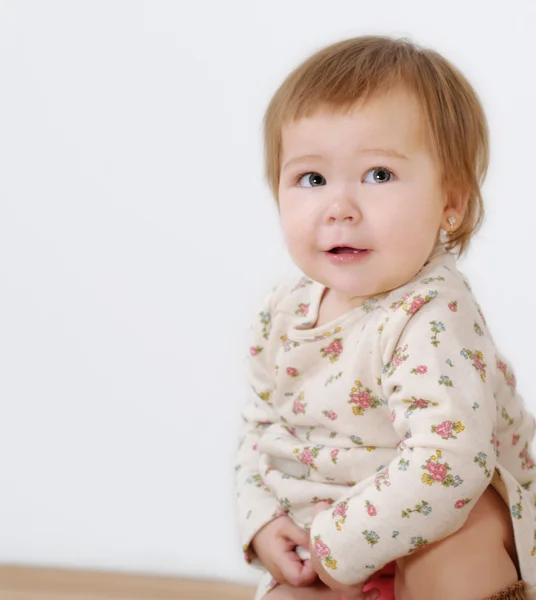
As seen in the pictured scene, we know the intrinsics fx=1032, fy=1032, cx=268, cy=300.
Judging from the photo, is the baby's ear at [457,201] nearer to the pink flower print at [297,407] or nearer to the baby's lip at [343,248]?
the baby's lip at [343,248]

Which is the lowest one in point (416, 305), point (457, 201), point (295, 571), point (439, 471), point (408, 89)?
point (295, 571)

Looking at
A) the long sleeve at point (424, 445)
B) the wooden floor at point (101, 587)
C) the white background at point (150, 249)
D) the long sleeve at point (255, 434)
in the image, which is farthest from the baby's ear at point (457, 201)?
the wooden floor at point (101, 587)

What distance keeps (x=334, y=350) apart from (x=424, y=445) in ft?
0.78

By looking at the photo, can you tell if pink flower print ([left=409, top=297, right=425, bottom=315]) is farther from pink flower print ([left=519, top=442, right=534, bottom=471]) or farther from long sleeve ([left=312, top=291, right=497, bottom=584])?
pink flower print ([left=519, top=442, right=534, bottom=471])

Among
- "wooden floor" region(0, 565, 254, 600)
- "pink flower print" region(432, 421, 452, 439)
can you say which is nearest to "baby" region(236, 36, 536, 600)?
"pink flower print" region(432, 421, 452, 439)

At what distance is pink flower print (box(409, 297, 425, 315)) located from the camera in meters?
1.30

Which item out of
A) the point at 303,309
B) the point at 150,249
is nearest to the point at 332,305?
the point at 303,309

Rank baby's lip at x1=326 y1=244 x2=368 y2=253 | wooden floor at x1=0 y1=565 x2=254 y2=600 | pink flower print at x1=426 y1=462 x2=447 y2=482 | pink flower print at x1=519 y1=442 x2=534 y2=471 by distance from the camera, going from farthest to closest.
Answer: wooden floor at x1=0 y1=565 x2=254 y2=600 < pink flower print at x1=519 y1=442 x2=534 y2=471 < baby's lip at x1=326 y1=244 x2=368 y2=253 < pink flower print at x1=426 y1=462 x2=447 y2=482

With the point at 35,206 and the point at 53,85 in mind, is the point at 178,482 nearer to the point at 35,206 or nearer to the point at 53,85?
the point at 35,206

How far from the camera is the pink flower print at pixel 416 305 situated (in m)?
1.30

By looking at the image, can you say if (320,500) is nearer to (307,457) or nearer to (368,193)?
(307,457)

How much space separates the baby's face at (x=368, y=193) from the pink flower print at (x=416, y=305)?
0.18 feet

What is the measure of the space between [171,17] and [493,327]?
96cm

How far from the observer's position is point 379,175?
1322 mm
